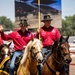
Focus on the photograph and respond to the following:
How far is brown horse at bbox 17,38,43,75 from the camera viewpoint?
9.25 meters

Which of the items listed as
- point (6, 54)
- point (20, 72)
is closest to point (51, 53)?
point (20, 72)

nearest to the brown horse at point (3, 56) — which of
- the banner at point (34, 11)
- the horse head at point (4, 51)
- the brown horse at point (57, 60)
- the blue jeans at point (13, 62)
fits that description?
the horse head at point (4, 51)

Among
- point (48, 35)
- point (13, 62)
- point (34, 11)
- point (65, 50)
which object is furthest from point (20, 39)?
point (34, 11)

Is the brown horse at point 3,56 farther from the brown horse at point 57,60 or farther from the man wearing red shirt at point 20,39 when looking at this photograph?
the brown horse at point 57,60

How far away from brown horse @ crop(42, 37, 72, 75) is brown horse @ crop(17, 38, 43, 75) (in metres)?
0.50

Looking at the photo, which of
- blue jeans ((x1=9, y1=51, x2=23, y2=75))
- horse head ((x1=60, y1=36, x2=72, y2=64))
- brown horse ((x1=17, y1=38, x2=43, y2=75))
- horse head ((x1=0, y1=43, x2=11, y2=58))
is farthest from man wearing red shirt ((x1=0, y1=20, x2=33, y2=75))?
horse head ((x1=0, y1=43, x2=11, y2=58))

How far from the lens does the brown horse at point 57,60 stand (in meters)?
9.63

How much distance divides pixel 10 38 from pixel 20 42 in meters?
0.43

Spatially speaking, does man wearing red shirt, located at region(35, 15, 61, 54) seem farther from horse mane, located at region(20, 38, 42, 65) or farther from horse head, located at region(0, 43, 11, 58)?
horse head, located at region(0, 43, 11, 58)

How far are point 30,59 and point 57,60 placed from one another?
0.84 m

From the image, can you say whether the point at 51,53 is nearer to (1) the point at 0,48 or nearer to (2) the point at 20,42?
(2) the point at 20,42

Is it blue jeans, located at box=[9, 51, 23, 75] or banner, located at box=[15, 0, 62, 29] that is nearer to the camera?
blue jeans, located at box=[9, 51, 23, 75]

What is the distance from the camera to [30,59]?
31.5ft

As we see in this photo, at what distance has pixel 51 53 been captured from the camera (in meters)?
10.1
